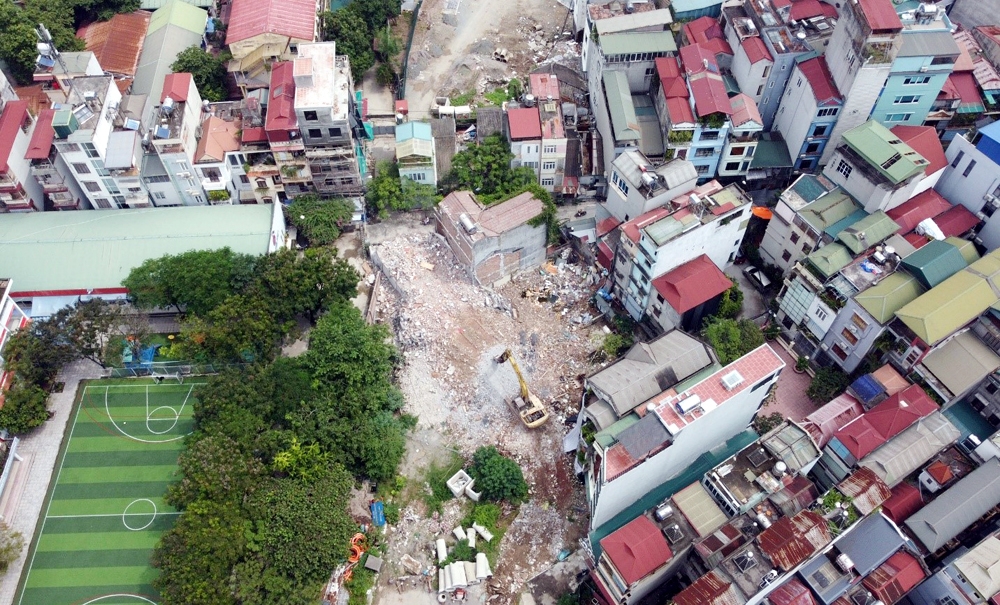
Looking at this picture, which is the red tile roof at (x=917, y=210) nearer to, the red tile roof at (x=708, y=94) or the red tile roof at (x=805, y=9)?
the red tile roof at (x=708, y=94)

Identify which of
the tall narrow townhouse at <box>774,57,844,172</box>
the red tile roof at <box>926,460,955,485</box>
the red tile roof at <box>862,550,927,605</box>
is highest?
the tall narrow townhouse at <box>774,57,844,172</box>

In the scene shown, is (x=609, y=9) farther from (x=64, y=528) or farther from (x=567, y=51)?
(x=64, y=528)

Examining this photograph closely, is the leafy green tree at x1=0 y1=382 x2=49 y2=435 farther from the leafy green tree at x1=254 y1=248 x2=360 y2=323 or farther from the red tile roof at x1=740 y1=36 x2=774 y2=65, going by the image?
the red tile roof at x1=740 y1=36 x2=774 y2=65

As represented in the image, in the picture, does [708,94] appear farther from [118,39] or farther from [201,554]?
[118,39]

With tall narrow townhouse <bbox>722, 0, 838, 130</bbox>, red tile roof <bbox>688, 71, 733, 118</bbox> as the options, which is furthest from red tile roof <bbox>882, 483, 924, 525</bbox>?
tall narrow townhouse <bbox>722, 0, 838, 130</bbox>

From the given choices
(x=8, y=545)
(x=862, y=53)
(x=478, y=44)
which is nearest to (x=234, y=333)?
(x=8, y=545)
